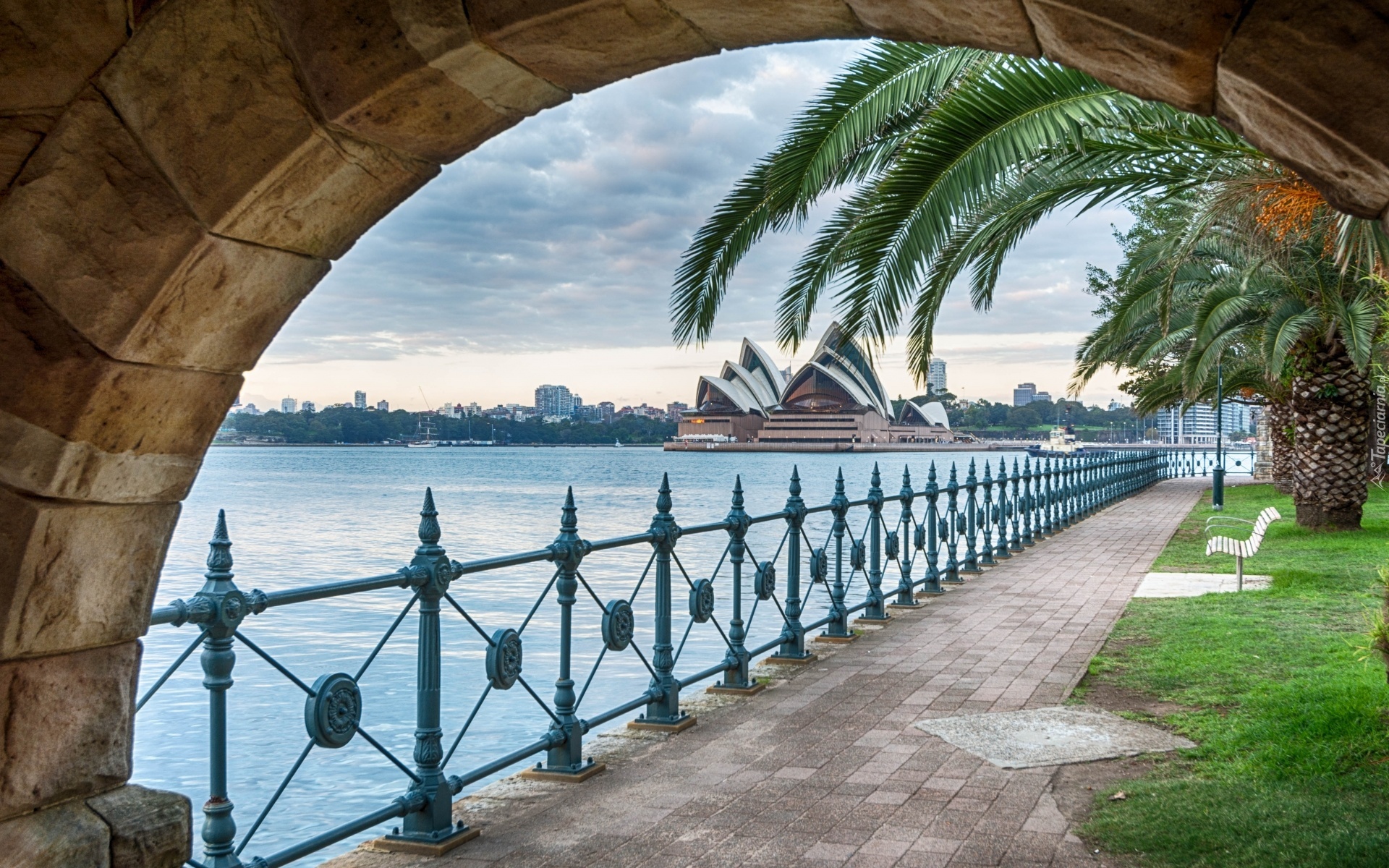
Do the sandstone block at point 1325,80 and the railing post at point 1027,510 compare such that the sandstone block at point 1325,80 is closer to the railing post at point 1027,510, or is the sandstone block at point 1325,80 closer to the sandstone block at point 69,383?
the sandstone block at point 69,383

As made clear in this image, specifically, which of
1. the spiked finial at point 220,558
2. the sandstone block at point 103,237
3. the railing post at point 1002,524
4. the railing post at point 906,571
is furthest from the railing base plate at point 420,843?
the railing post at point 1002,524

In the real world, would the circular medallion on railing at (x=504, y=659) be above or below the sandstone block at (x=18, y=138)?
below

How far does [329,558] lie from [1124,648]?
21508mm

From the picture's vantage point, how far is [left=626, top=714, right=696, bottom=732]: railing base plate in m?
6.25

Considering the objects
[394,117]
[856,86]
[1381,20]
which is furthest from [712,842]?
[856,86]

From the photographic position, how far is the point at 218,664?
362cm

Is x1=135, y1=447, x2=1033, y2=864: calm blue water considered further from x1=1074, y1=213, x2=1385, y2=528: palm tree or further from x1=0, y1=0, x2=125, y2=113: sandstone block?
x1=1074, y1=213, x2=1385, y2=528: palm tree

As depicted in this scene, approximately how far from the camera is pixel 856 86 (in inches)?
255

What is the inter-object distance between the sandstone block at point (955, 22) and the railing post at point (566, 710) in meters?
3.22

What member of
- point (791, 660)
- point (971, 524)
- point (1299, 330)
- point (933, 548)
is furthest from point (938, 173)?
point (1299, 330)

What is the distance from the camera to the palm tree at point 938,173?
18.7 ft

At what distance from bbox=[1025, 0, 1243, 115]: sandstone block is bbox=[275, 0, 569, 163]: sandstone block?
1153mm

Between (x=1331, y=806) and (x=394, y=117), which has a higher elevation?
(x=394, y=117)

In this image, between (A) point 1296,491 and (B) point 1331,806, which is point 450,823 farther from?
(A) point 1296,491
